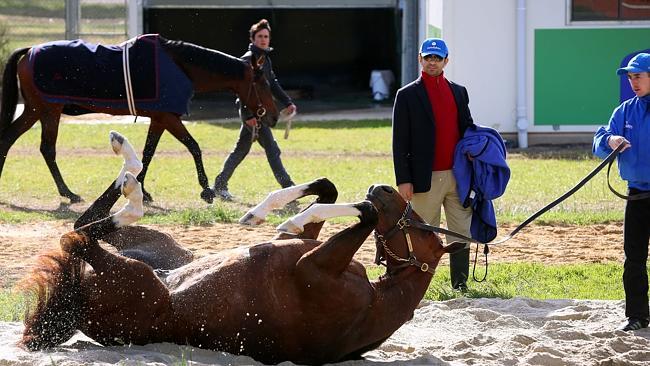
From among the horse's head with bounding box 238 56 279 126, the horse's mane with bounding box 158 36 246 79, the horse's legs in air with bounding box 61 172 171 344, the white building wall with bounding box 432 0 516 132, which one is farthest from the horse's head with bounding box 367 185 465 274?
the white building wall with bounding box 432 0 516 132

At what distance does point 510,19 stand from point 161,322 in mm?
12253

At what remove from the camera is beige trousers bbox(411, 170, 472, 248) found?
768cm

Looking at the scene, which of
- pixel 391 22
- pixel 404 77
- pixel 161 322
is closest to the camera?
pixel 161 322

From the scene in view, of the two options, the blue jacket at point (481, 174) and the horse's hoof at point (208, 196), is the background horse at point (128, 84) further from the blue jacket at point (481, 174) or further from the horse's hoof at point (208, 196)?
the blue jacket at point (481, 174)

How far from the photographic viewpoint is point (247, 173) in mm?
14586

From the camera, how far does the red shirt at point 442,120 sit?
24.9ft

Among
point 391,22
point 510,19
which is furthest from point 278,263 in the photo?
point 391,22

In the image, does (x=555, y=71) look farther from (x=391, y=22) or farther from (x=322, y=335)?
(x=322, y=335)

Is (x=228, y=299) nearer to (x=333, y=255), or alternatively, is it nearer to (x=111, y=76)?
(x=333, y=255)

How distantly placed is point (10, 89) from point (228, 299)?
7.60 metres

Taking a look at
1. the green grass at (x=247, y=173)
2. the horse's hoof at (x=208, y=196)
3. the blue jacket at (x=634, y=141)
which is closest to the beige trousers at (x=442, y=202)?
the blue jacket at (x=634, y=141)

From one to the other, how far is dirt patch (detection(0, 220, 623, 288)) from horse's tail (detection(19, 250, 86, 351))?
9.74ft

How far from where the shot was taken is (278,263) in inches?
222

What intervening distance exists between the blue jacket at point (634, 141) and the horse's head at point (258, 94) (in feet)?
20.4
